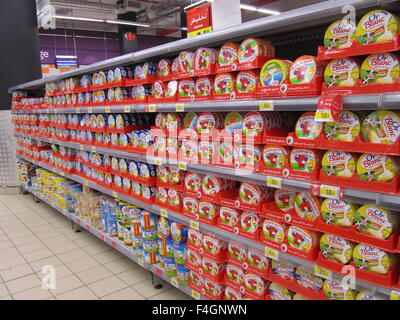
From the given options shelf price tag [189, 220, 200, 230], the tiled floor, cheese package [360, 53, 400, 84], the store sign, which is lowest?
the tiled floor

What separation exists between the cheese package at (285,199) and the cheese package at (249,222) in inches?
6.4

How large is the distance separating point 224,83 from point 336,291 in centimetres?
129

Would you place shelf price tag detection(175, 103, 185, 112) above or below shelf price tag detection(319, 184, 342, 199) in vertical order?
above

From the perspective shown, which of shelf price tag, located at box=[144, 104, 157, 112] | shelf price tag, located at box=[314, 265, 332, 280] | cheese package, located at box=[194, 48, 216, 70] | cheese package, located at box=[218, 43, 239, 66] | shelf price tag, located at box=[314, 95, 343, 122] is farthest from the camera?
shelf price tag, located at box=[144, 104, 157, 112]

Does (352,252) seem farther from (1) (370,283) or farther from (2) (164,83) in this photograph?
(2) (164,83)

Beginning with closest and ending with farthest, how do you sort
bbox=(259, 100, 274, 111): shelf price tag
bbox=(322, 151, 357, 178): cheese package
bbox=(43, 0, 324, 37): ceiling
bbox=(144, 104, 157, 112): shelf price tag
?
bbox=(322, 151, 357, 178): cheese package < bbox=(259, 100, 274, 111): shelf price tag < bbox=(144, 104, 157, 112): shelf price tag < bbox=(43, 0, 324, 37): ceiling

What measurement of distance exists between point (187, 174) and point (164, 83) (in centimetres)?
73

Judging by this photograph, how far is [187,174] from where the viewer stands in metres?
2.41

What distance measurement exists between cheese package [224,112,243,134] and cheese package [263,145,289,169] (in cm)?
26

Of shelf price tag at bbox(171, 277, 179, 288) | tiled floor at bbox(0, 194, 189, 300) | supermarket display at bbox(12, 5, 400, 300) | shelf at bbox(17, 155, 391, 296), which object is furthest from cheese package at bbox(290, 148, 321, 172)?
tiled floor at bbox(0, 194, 189, 300)

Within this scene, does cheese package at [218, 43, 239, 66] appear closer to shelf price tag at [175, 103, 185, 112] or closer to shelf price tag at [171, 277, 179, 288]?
shelf price tag at [175, 103, 185, 112]

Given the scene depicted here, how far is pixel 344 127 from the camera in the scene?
1.48m

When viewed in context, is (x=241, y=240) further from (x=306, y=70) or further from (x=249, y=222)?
(x=306, y=70)

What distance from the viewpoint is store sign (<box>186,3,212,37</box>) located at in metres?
2.28
